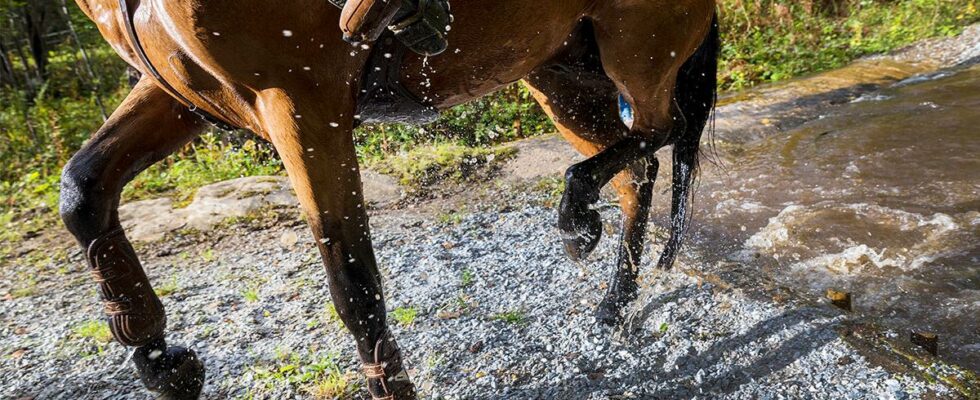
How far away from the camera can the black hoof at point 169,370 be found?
6.86 ft

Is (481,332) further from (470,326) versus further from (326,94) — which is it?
(326,94)

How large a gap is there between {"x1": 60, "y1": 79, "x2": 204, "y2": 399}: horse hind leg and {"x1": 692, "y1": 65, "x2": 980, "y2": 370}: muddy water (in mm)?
2771

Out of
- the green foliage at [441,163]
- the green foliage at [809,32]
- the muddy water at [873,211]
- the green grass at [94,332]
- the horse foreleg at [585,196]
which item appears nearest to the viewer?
the horse foreleg at [585,196]

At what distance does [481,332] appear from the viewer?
2.73 m

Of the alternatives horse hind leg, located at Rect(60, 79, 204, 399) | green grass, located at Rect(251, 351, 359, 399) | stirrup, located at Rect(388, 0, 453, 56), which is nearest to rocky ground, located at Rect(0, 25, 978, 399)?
green grass, located at Rect(251, 351, 359, 399)

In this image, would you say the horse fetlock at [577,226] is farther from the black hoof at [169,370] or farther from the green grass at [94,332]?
the green grass at [94,332]

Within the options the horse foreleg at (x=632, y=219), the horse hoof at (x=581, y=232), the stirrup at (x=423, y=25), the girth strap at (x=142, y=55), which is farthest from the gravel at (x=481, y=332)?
the stirrup at (x=423, y=25)

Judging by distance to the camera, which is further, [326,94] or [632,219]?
[632,219]

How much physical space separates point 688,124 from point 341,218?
1912 millimetres

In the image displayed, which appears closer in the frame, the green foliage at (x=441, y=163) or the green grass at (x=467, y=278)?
the green grass at (x=467, y=278)

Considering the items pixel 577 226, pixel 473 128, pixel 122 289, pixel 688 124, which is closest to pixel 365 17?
pixel 122 289

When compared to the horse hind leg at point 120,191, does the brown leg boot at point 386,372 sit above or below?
below

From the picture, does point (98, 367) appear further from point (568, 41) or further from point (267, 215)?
point (568, 41)

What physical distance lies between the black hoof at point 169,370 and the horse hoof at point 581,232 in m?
1.52
